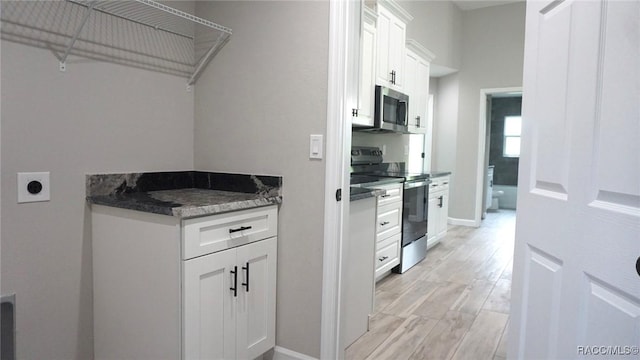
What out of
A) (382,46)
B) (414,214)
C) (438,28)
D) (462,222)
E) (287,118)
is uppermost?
(438,28)

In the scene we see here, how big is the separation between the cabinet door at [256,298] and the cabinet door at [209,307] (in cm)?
5

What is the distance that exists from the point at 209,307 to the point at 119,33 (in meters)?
1.33

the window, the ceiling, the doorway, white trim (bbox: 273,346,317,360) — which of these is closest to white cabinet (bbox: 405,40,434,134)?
the ceiling

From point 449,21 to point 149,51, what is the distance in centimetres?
468

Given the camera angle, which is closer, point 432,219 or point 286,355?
point 286,355

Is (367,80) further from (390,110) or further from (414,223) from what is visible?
(414,223)

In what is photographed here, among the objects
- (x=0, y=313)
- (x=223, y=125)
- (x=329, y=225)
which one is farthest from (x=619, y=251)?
(x=0, y=313)

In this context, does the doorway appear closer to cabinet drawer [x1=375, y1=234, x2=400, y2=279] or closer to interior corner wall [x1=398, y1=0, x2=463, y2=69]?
interior corner wall [x1=398, y1=0, x2=463, y2=69]

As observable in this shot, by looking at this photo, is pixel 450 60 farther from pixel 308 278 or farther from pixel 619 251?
pixel 619 251

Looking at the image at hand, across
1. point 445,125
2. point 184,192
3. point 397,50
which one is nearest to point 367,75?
point 397,50

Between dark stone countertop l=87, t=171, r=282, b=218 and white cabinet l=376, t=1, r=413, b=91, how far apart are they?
1790mm

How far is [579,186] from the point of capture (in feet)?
3.53

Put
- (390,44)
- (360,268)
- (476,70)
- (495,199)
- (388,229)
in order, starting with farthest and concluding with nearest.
→ (495,199)
(476,70)
(390,44)
(388,229)
(360,268)

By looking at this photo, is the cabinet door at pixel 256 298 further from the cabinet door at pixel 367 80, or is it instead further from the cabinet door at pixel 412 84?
the cabinet door at pixel 412 84
